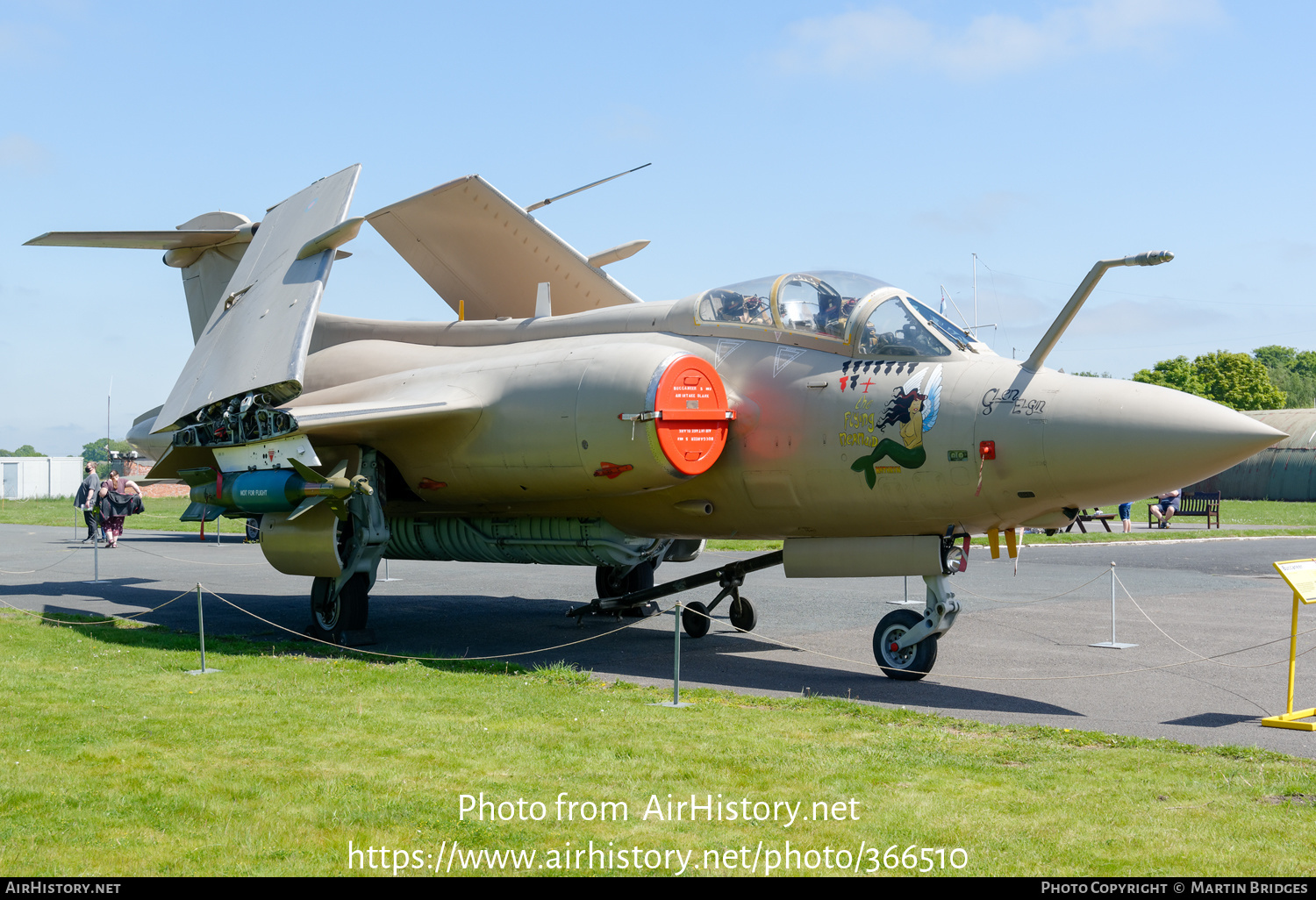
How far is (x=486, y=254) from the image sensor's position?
49.5 ft

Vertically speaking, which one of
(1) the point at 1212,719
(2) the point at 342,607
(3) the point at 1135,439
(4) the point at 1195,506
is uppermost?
(3) the point at 1135,439

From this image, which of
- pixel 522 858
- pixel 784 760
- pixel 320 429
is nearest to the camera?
pixel 522 858

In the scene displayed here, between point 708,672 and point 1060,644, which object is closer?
point 708,672

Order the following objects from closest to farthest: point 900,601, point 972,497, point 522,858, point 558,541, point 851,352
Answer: point 522,858 → point 972,497 → point 851,352 → point 558,541 → point 900,601

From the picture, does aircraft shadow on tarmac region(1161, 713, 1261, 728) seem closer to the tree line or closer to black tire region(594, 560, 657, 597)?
black tire region(594, 560, 657, 597)

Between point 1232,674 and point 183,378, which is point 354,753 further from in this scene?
point 1232,674

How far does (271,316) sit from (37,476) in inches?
2677

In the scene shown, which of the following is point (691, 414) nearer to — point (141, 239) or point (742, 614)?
point (742, 614)

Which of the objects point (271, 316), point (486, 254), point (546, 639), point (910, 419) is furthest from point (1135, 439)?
point (486, 254)

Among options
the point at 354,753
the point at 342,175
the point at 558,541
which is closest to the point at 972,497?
the point at 558,541

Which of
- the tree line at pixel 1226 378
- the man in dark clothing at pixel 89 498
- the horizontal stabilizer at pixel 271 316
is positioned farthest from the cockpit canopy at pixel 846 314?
the tree line at pixel 1226 378

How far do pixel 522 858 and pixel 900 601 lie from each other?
11.6 m

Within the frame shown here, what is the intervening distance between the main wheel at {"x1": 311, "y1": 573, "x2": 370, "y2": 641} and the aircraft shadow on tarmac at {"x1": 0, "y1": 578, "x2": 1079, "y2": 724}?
37 centimetres

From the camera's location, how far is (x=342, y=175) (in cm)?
1245
